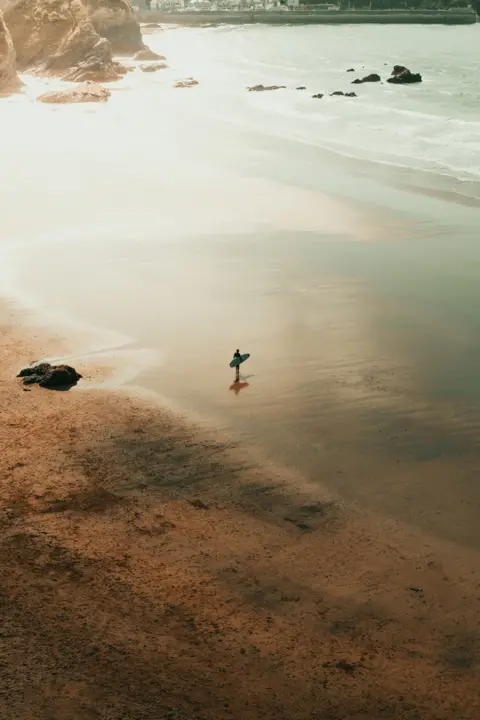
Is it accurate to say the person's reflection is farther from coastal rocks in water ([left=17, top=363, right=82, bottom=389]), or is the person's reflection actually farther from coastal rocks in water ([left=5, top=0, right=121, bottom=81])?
coastal rocks in water ([left=5, top=0, right=121, bottom=81])

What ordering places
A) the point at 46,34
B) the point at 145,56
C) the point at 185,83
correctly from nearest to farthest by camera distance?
the point at 185,83 → the point at 46,34 → the point at 145,56

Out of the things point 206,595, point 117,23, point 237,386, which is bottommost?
point 206,595

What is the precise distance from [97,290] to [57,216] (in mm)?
5460

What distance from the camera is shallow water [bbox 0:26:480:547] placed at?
916 cm

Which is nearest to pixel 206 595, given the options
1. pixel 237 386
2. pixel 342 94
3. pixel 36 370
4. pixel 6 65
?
pixel 237 386

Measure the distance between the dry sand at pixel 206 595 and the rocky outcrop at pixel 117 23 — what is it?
243ft

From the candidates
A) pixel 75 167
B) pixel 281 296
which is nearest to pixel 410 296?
pixel 281 296

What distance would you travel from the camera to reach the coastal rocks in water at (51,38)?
5384cm

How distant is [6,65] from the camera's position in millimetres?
42469

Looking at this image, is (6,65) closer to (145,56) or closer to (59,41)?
(59,41)

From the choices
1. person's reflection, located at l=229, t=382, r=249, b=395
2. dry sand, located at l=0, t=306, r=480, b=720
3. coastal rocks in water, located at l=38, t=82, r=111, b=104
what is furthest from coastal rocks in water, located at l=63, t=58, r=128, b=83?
dry sand, located at l=0, t=306, r=480, b=720

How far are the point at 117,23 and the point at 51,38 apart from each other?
2242 centimetres

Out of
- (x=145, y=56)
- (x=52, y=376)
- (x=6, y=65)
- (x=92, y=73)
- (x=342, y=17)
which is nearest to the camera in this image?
(x=52, y=376)

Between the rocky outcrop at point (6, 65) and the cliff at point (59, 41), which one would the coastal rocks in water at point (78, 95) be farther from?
the cliff at point (59, 41)
